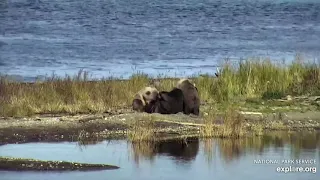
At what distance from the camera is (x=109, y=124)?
17.4 metres

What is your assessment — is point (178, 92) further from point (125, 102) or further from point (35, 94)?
point (35, 94)

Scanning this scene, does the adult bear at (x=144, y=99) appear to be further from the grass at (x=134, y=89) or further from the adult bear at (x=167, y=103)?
the grass at (x=134, y=89)

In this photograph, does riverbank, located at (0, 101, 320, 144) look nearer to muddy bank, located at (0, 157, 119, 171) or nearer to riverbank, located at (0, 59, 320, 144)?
riverbank, located at (0, 59, 320, 144)

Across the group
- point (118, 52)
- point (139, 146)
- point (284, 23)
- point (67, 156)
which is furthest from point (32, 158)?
point (284, 23)

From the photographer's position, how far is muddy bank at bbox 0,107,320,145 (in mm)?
16516

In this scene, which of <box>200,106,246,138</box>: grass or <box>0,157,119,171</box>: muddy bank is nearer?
<box>0,157,119,171</box>: muddy bank

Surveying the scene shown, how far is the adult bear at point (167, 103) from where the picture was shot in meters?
18.3

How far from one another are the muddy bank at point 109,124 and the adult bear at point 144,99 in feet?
0.75

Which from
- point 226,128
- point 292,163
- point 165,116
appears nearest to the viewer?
point 292,163

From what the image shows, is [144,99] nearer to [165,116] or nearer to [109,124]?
[165,116]

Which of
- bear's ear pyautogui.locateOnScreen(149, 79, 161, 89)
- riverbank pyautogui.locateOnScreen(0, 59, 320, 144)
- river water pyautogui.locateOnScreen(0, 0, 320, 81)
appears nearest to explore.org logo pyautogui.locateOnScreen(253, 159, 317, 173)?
riverbank pyautogui.locateOnScreen(0, 59, 320, 144)

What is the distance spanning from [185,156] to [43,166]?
91.8 inches

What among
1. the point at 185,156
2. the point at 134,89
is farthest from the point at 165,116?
the point at 185,156

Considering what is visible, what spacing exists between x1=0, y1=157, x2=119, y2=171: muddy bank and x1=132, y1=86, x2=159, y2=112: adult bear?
15.6 ft
